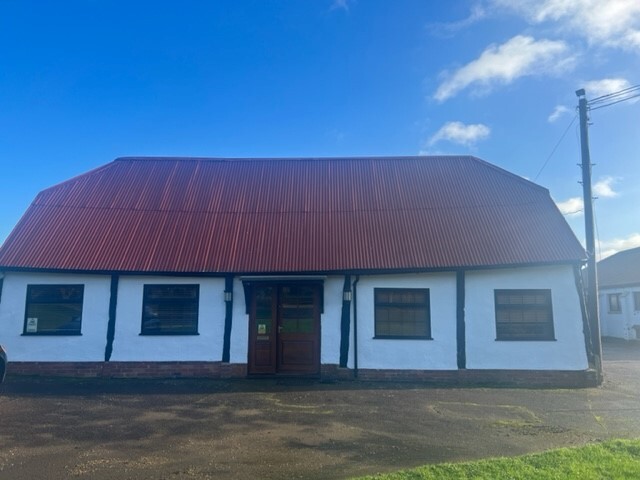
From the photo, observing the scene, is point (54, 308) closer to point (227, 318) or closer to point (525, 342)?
point (227, 318)

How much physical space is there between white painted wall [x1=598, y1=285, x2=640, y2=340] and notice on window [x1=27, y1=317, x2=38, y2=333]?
26.8m

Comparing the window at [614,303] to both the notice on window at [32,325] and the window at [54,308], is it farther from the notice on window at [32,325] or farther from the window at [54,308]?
the notice on window at [32,325]

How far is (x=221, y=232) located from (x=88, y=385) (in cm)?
510

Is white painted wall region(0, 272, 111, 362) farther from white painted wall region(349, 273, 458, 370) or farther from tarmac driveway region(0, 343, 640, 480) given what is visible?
white painted wall region(349, 273, 458, 370)

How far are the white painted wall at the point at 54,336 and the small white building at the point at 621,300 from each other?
82.5ft

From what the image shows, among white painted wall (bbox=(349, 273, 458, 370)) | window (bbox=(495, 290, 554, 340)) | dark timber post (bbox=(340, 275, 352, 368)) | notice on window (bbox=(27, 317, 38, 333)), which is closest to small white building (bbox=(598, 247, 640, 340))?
window (bbox=(495, 290, 554, 340))

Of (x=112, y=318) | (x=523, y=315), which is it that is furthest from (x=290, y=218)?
(x=523, y=315)

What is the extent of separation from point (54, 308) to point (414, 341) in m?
9.21

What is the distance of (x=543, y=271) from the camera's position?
12523mm

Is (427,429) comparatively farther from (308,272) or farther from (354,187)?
(354,187)

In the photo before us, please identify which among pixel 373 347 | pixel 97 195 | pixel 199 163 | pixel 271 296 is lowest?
pixel 373 347

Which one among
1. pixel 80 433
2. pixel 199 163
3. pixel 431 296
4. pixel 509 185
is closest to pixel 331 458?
pixel 80 433

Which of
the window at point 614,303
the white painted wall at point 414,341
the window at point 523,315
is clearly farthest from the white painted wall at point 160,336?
the window at point 614,303

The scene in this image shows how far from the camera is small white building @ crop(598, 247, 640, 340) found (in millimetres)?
25641
